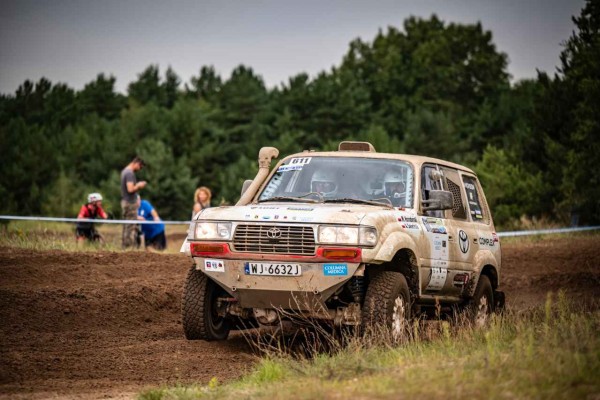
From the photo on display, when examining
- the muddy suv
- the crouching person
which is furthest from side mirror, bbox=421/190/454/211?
the crouching person

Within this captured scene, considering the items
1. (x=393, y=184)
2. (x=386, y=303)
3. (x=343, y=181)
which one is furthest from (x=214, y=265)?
(x=393, y=184)

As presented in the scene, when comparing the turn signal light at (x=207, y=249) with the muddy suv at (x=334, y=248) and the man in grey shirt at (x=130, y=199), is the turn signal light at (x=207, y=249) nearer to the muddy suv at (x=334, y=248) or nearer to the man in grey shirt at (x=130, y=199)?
the muddy suv at (x=334, y=248)

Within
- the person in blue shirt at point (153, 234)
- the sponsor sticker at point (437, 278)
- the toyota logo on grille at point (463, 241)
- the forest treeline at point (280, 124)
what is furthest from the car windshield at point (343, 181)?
the forest treeline at point (280, 124)

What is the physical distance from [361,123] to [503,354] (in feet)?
Answer: 239

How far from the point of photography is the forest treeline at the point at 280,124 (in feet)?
198

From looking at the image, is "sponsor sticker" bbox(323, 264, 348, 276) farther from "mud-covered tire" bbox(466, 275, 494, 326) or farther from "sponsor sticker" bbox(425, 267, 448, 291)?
"mud-covered tire" bbox(466, 275, 494, 326)

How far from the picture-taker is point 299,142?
77250mm

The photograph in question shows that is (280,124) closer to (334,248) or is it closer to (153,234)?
(153,234)

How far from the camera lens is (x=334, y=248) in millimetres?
9508

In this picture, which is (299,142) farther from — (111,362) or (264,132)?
(111,362)

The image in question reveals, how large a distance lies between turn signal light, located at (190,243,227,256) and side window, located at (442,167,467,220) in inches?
134

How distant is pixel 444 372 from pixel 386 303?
2.61 metres

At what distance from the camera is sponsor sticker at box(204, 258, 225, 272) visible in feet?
32.6

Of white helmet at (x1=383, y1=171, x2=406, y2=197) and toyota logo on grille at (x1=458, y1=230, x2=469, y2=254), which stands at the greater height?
white helmet at (x1=383, y1=171, x2=406, y2=197)
